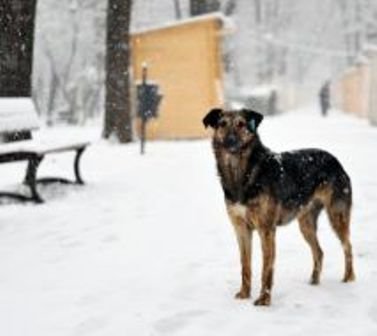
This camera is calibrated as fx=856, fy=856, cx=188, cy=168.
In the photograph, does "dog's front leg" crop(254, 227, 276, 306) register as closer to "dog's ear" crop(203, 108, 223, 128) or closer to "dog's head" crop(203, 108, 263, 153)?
"dog's head" crop(203, 108, 263, 153)

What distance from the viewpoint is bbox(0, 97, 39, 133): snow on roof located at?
11688 mm

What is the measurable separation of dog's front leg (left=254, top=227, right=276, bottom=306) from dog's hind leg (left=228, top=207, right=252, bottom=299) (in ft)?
0.67

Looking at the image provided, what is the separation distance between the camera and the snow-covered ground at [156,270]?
5.63 meters

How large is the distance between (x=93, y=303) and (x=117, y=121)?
1408 centimetres

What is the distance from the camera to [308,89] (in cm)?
9850

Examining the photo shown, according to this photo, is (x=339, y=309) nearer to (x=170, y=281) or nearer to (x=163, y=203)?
(x=170, y=281)

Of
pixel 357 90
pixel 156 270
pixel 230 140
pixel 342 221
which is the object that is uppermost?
pixel 230 140

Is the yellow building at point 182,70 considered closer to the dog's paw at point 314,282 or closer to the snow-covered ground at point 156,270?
the snow-covered ground at point 156,270

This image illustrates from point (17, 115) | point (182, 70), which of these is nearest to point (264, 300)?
point (17, 115)

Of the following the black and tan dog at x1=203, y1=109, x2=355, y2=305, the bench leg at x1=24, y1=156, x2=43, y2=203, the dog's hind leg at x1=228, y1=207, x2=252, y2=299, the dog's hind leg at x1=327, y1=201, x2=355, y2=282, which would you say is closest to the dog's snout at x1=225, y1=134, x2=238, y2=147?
the black and tan dog at x1=203, y1=109, x2=355, y2=305

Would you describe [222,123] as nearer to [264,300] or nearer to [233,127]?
[233,127]

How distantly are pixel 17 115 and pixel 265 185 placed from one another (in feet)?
22.8

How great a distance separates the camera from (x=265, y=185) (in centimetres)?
580

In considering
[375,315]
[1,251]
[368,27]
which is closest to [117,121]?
[1,251]
